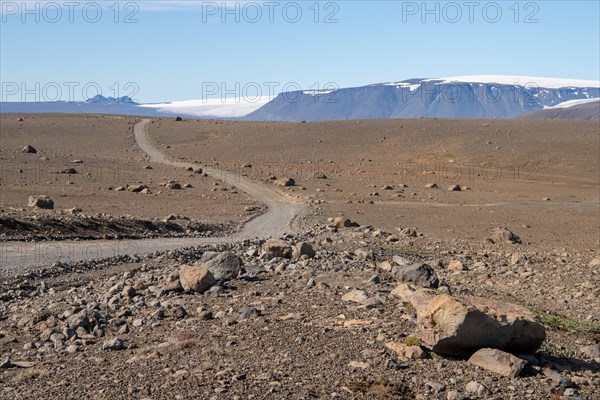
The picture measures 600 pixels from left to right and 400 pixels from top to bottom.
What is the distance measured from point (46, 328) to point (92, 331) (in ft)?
3.31

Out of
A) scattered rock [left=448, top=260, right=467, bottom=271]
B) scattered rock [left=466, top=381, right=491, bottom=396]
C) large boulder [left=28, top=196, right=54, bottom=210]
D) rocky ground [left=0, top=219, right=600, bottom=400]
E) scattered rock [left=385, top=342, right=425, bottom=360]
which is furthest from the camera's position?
large boulder [left=28, top=196, right=54, bottom=210]

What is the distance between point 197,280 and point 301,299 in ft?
5.85

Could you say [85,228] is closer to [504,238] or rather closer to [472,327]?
[504,238]

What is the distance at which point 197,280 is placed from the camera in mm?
12828

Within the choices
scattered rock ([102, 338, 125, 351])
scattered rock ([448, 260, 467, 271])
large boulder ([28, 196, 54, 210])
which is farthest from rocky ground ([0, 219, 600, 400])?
large boulder ([28, 196, 54, 210])

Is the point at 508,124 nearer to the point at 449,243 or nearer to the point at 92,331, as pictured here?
the point at 449,243

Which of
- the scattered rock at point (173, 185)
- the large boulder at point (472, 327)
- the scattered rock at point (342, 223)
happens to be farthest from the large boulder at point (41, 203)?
the large boulder at point (472, 327)

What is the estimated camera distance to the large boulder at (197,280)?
12.8 m

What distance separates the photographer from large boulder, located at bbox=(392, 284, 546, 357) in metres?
9.02

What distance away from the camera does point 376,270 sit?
15.2m

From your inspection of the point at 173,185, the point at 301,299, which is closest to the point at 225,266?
the point at 301,299

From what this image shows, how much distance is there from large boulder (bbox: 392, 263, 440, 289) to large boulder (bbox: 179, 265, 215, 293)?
3.21 meters

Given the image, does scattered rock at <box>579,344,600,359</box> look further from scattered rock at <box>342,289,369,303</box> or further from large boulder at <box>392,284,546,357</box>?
scattered rock at <box>342,289,369,303</box>

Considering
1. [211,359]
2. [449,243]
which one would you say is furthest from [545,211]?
[211,359]
